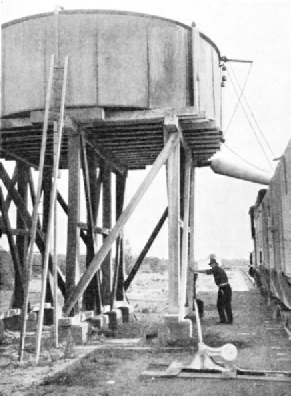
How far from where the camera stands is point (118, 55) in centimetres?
1017

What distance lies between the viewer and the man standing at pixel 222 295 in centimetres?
1298

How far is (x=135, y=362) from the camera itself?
26.8 ft

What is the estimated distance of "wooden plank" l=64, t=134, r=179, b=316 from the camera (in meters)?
9.95

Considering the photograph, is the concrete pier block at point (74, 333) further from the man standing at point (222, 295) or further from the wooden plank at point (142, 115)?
the man standing at point (222, 295)

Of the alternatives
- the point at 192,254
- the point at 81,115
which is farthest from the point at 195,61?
the point at 192,254

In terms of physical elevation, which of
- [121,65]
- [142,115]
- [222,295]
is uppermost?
[121,65]

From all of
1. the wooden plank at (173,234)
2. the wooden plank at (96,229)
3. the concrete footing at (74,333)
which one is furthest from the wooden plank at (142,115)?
the concrete footing at (74,333)

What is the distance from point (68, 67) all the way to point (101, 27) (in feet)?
3.14

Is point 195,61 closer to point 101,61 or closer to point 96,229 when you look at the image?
point 101,61

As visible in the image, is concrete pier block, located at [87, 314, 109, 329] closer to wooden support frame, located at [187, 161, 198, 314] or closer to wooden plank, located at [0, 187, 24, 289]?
wooden plank, located at [0, 187, 24, 289]

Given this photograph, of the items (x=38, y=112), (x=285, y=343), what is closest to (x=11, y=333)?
(x=38, y=112)

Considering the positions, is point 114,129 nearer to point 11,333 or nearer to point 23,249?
point 23,249

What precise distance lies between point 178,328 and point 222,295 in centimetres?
347

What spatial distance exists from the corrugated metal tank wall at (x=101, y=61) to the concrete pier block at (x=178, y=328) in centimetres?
393
